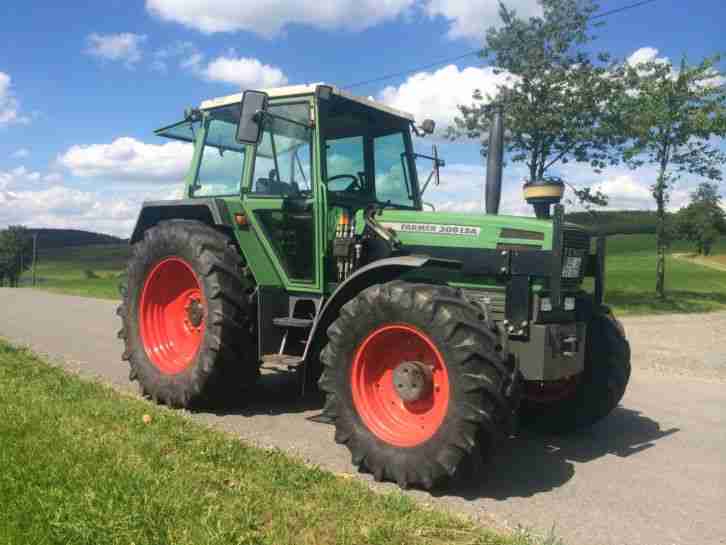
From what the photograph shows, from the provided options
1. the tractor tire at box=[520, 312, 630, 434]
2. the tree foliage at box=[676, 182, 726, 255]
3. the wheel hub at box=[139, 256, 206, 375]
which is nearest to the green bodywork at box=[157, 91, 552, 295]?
the wheel hub at box=[139, 256, 206, 375]

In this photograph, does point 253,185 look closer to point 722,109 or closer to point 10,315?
point 10,315

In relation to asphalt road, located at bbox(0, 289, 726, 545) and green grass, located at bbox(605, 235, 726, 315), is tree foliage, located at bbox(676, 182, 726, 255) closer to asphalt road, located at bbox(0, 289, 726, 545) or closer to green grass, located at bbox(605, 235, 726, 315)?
green grass, located at bbox(605, 235, 726, 315)

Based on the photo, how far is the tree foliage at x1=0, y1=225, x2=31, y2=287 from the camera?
67.3 metres

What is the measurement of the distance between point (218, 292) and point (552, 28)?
16405mm

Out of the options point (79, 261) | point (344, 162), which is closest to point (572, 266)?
point (344, 162)

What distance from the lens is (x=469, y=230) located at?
4.87 meters

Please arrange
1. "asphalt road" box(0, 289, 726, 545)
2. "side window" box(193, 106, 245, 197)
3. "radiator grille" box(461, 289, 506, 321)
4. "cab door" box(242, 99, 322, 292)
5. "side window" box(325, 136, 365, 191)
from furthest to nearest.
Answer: "side window" box(193, 106, 245, 197), "side window" box(325, 136, 365, 191), "cab door" box(242, 99, 322, 292), "radiator grille" box(461, 289, 506, 321), "asphalt road" box(0, 289, 726, 545)

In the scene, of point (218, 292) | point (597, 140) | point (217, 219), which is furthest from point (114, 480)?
point (597, 140)

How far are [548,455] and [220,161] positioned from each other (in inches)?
158

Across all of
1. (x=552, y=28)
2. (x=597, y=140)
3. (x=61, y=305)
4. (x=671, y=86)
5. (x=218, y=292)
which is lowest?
(x=61, y=305)

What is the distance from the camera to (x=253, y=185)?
6020 mm

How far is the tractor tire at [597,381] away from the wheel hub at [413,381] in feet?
5.38

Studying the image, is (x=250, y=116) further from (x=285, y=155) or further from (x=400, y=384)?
(x=400, y=384)

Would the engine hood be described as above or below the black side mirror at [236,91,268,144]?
below
